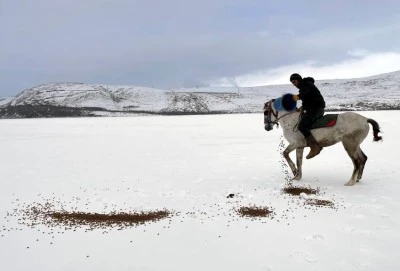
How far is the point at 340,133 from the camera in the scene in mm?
12586

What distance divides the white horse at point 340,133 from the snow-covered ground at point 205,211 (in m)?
0.76

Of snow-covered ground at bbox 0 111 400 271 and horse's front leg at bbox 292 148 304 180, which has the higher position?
horse's front leg at bbox 292 148 304 180

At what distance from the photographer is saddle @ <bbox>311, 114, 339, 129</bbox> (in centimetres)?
1265

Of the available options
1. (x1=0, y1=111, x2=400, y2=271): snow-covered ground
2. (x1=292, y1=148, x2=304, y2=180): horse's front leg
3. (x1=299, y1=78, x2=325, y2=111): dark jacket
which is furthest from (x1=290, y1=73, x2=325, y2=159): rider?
(x1=0, y1=111, x2=400, y2=271): snow-covered ground

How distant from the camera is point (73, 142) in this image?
1075 inches

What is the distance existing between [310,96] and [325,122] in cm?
98

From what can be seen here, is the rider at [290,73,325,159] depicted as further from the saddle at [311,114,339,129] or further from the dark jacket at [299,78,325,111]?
the saddle at [311,114,339,129]

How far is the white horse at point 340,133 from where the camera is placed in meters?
12.5

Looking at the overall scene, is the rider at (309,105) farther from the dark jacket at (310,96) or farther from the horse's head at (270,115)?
the horse's head at (270,115)

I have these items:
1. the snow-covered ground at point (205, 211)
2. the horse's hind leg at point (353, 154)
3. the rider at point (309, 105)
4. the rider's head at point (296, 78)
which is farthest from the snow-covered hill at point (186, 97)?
the horse's hind leg at point (353, 154)

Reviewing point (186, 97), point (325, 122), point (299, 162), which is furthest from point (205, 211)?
point (186, 97)

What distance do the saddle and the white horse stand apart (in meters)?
0.10

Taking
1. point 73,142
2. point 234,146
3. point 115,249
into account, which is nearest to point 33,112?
point 73,142

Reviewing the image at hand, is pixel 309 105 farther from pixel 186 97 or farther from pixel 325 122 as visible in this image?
pixel 186 97
